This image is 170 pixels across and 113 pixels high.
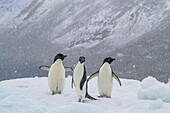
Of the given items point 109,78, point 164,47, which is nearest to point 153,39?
point 164,47

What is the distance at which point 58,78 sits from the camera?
22.6 feet

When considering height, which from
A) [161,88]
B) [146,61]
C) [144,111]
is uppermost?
[146,61]

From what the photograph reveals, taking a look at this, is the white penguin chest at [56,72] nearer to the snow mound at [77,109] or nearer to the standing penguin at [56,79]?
the standing penguin at [56,79]

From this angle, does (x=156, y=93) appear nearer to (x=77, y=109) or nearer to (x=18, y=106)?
(x=77, y=109)

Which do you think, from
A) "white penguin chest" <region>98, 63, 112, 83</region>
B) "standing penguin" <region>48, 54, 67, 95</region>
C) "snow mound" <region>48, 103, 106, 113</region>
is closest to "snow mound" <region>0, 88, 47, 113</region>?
"snow mound" <region>48, 103, 106, 113</region>

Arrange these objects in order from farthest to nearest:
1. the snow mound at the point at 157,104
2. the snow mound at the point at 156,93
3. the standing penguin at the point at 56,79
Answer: the standing penguin at the point at 56,79 → the snow mound at the point at 156,93 → the snow mound at the point at 157,104

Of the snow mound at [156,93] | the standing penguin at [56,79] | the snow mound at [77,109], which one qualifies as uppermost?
the standing penguin at [56,79]

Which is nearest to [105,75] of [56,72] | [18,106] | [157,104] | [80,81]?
[80,81]

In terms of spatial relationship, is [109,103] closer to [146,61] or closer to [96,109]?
[96,109]

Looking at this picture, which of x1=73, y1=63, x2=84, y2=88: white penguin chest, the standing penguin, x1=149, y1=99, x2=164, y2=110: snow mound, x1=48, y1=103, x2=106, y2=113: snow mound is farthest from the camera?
the standing penguin

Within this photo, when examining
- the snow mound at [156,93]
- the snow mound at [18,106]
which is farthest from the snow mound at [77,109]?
the snow mound at [156,93]

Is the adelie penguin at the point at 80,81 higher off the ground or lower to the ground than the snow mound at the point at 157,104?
higher

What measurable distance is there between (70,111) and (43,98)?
7.16 ft

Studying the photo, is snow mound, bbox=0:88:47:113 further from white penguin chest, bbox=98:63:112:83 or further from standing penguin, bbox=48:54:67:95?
white penguin chest, bbox=98:63:112:83
